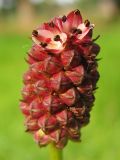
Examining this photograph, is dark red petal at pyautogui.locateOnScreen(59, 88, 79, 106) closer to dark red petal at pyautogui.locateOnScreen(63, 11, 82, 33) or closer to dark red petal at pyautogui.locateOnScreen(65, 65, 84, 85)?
dark red petal at pyautogui.locateOnScreen(65, 65, 84, 85)

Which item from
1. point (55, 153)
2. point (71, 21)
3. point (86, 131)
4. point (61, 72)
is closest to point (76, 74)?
point (61, 72)

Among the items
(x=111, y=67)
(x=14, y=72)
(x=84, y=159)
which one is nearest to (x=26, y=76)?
(x=84, y=159)

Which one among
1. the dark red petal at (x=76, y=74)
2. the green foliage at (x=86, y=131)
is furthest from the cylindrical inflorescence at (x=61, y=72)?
the green foliage at (x=86, y=131)

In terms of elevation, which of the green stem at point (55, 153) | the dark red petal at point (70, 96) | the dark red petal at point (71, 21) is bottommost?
the green stem at point (55, 153)

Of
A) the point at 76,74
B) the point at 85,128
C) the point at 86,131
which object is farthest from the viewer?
the point at 85,128

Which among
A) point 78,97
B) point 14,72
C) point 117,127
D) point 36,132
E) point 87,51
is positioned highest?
point 87,51

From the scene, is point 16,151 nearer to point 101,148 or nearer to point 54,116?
point 101,148

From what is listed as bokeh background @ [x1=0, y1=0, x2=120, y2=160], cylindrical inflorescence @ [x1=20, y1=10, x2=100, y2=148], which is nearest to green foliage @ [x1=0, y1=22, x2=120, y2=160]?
bokeh background @ [x1=0, y1=0, x2=120, y2=160]

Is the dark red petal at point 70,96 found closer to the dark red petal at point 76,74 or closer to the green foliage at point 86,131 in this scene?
the dark red petal at point 76,74

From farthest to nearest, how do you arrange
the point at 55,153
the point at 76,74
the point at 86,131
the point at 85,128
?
the point at 85,128 < the point at 86,131 < the point at 55,153 < the point at 76,74

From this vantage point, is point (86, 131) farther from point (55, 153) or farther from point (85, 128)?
point (55, 153)

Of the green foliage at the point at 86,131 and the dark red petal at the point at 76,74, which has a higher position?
the dark red petal at the point at 76,74
